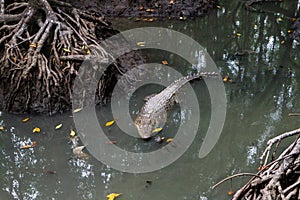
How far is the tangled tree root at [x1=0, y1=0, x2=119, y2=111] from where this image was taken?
20.2 feet

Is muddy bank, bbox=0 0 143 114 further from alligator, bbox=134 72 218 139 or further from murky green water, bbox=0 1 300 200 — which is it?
alligator, bbox=134 72 218 139

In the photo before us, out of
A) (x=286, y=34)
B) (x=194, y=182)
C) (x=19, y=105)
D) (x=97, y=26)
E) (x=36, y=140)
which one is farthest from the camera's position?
(x=286, y=34)

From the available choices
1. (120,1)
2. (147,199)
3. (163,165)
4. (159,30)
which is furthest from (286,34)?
(147,199)

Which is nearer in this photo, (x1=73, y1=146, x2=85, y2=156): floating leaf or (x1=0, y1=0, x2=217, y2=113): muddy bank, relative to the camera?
(x1=73, y1=146, x2=85, y2=156): floating leaf

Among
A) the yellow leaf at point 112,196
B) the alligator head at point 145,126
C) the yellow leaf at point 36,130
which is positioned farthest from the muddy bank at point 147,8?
the yellow leaf at point 112,196

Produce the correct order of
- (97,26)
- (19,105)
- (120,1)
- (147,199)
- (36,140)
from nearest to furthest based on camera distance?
(147,199) < (36,140) < (19,105) < (97,26) < (120,1)

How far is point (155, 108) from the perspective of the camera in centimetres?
596

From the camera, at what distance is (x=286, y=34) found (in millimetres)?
8805

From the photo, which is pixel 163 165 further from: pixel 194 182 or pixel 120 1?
pixel 120 1

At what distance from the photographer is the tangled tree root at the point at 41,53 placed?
6160 mm

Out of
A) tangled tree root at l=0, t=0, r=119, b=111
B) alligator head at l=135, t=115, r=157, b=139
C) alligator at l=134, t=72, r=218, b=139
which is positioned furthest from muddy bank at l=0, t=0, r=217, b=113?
alligator head at l=135, t=115, r=157, b=139

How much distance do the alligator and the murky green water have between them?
7.5 inches

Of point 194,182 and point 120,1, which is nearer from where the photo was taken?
point 194,182

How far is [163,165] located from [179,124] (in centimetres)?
102
